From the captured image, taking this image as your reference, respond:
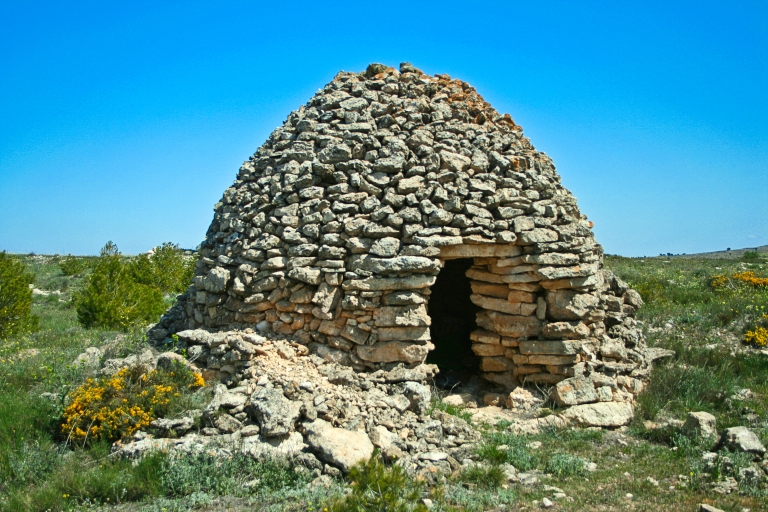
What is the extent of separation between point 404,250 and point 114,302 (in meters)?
8.18

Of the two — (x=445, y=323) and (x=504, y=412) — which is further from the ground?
(x=445, y=323)

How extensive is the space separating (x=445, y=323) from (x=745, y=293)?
365 inches

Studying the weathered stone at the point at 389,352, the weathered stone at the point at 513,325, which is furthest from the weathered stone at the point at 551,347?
the weathered stone at the point at 389,352

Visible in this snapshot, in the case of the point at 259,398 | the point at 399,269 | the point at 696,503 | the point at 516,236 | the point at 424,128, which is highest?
the point at 424,128

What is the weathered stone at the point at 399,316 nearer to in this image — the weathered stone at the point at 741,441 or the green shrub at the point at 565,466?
the green shrub at the point at 565,466

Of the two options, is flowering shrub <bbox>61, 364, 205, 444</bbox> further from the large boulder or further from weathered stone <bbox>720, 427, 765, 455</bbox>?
weathered stone <bbox>720, 427, 765, 455</bbox>

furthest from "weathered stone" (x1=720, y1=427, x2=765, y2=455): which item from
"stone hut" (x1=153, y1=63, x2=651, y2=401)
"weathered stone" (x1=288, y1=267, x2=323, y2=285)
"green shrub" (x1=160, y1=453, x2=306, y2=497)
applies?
"weathered stone" (x1=288, y1=267, x2=323, y2=285)

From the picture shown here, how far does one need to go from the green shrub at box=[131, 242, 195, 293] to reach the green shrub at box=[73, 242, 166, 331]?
2950 mm

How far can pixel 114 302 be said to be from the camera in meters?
11.3

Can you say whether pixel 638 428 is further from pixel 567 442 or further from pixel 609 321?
pixel 609 321

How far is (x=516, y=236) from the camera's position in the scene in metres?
6.25

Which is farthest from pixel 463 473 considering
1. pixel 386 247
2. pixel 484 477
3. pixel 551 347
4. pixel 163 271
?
pixel 163 271

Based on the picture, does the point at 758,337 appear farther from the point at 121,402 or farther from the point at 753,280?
the point at 121,402

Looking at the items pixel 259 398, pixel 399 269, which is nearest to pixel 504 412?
pixel 399 269
